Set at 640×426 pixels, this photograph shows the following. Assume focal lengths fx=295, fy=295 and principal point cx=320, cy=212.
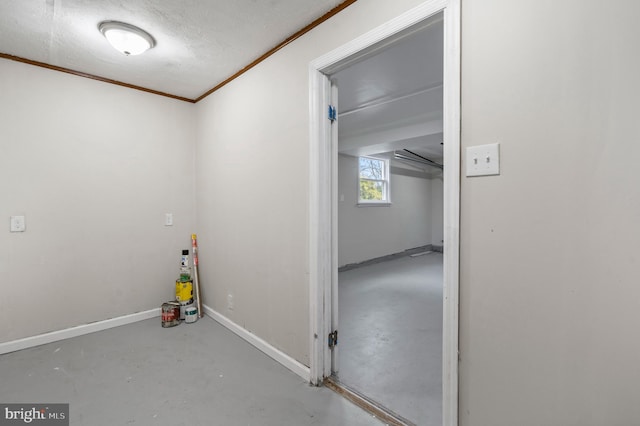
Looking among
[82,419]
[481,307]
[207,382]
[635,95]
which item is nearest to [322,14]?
[635,95]

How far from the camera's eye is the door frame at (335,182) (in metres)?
1.29

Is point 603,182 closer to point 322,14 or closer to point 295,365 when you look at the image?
point 322,14

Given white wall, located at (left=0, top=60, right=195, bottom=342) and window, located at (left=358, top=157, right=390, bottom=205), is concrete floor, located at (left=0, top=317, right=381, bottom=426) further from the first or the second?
window, located at (left=358, top=157, right=390, bottom=205)

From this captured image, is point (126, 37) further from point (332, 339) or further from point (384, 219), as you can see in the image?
point (384, 219)

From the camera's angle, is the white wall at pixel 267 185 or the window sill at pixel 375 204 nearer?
the white wall at pixel 267 185

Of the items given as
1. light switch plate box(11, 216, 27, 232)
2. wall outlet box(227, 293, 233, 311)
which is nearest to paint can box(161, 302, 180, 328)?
wall outlet box(227, 293, 233, 311)

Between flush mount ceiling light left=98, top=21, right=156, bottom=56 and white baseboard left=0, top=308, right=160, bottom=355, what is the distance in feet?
7.91

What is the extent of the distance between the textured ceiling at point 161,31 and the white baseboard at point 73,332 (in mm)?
2315

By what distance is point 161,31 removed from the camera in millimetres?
2018

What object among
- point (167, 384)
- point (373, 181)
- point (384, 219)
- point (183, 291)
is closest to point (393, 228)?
point (384, 219)

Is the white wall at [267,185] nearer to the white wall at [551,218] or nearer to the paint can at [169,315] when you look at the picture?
the paint can at [169,315]

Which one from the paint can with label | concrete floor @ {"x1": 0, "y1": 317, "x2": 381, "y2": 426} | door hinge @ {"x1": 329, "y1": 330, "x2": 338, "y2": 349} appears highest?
door hinge @ {"x1": 329, "y1": 330, "x2": 338, "y2": 349}


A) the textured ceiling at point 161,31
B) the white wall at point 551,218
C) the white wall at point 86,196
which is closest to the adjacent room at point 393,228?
the white wall at point 551,218

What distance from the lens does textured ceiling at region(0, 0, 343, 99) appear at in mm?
1772
